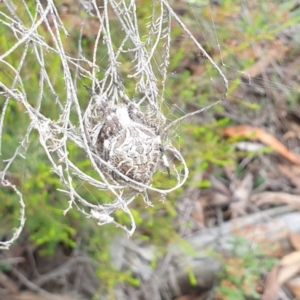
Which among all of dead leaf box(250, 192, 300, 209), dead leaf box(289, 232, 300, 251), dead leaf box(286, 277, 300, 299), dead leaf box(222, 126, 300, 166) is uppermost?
dead leaf box(222, 126, 300, 166)

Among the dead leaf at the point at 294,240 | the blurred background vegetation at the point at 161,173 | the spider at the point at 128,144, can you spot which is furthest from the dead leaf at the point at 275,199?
the spider at the point at 128,144

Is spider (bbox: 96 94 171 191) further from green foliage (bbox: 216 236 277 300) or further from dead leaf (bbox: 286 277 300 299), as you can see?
dead leaf (bbox: 286 277 300 299)

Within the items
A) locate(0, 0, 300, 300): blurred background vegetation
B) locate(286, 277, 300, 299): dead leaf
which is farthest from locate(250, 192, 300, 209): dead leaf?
locate(286, 277, 300, 299): dead leaf

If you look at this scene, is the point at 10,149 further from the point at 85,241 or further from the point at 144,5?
the point at 144,5

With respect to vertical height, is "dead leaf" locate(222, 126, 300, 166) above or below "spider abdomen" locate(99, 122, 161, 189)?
below

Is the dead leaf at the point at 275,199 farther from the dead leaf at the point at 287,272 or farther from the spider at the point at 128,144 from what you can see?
the spider at the point at 128,144

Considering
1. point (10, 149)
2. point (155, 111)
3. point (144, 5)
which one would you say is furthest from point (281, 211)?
point (155, 111)
